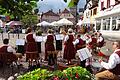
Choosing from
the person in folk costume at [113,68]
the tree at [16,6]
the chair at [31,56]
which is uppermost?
the tree at [16,6]

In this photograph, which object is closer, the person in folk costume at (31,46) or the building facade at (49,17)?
the person in folk costume at (31,46)

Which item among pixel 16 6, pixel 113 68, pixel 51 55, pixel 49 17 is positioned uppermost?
pixel 16 6

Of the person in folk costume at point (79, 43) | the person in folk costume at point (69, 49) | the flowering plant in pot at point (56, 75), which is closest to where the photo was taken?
the flowering plant in pot at point (56, 75)

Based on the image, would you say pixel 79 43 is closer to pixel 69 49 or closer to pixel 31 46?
pixel 69 49

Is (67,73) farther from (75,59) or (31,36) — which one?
(75,59)

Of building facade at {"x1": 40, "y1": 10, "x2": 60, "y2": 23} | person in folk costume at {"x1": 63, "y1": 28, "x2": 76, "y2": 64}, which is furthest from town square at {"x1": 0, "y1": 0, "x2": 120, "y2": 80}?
building facade at {"x1": 40, "y1": 10, "x2": 60, "y2": 23}

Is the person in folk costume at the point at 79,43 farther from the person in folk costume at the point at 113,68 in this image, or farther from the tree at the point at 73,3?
the tree at the point at 73,3

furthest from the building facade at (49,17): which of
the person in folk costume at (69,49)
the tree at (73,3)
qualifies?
the tree at (73,3)

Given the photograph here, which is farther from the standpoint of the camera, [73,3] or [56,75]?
[56,75]

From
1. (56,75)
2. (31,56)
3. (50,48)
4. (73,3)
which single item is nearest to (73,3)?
(73,3)

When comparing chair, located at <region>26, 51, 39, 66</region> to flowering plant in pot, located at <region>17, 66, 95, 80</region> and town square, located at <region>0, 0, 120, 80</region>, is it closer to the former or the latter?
town square, located at <region>0, 0, 120, 80</region>

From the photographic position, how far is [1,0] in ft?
28.0

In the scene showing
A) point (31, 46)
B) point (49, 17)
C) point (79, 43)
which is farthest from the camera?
point (49, 17)

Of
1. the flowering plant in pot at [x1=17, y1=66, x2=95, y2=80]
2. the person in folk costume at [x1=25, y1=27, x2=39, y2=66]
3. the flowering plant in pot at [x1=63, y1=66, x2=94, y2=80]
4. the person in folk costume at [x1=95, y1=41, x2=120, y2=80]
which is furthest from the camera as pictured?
the person in folk costume at [x1=25, y1=27, x2=39, y2=66]
